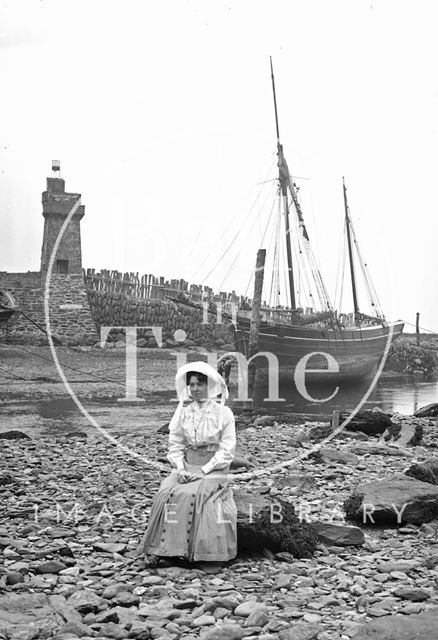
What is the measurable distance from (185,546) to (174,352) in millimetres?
32158

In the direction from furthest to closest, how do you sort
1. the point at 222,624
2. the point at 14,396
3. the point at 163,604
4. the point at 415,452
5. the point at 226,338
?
the point at 226,338 → the point at 14,396 → the point at 415,452 → the point at 163,604 → the point at 222,624

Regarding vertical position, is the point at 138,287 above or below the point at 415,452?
above

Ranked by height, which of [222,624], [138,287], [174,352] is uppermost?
[138,287]

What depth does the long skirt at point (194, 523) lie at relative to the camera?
5.64 m

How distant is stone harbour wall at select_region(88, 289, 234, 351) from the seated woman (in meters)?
33.7

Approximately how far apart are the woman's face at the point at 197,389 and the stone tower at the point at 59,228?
34.0 metres

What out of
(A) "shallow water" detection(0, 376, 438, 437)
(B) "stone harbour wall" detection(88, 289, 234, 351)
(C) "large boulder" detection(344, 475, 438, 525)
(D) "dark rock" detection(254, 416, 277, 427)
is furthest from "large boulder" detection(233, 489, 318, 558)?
(B) "stone harbour wall" detection(88, 289, 234, 351)

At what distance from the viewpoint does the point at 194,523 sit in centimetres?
568

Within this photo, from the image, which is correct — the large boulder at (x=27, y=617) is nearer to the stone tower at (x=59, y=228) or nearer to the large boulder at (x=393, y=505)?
the large boulder at (x=393, y=505)

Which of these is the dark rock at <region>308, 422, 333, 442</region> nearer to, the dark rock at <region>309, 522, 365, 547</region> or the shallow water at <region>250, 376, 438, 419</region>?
the dark rock at <region>309, 522, 365, 547</region>

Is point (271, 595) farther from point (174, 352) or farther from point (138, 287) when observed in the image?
point (138, 287)

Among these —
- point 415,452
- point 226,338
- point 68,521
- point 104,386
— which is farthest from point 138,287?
point 68,521

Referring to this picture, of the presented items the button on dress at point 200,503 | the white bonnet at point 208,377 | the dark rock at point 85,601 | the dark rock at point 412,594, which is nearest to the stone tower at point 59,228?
the white bonnet at point 208,377

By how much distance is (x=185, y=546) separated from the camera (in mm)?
5652
